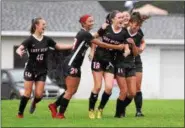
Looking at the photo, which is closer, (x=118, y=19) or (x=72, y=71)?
(x=72, y=71)

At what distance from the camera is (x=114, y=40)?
13.3 m

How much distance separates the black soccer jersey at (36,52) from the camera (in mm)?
13297

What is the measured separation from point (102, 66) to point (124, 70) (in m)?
0.49

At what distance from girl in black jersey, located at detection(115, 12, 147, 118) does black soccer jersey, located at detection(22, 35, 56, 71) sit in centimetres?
135

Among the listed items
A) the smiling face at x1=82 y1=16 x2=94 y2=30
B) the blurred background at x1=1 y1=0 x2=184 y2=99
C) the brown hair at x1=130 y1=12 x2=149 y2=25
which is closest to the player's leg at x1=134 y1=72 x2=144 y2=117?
the brown hair at x1=130 y1=12 x2=149 y2=25

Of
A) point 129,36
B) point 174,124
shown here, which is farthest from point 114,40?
point 174,124

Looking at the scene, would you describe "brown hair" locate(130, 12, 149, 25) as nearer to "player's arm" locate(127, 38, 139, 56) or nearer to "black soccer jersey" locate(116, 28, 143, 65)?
"black soccer jersey" locate(116, 28, 143, 65)

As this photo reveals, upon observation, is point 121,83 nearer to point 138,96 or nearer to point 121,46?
point 121,46

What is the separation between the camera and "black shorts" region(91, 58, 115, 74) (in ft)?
43.7

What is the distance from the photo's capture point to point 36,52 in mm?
13328

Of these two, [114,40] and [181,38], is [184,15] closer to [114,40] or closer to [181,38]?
[181,38]

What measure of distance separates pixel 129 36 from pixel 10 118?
2.67 meters

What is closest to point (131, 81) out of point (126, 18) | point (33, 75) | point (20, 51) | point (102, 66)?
point (102, 66)

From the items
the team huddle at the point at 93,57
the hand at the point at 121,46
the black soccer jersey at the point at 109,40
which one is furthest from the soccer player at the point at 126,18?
the hand at the point at 121,46
